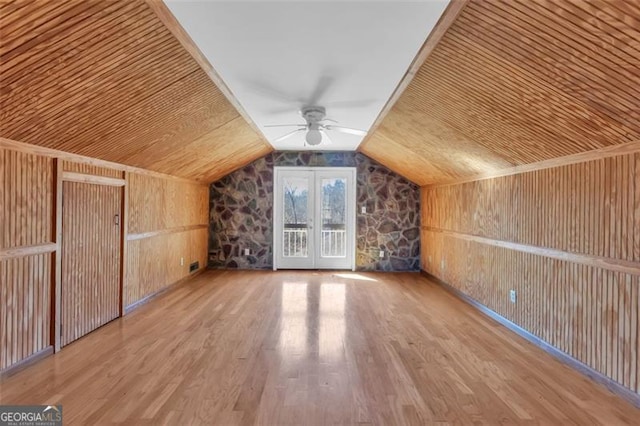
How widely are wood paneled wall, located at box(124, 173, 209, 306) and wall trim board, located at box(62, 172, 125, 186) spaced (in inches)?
11.9

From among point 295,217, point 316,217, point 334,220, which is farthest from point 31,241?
point 334,220

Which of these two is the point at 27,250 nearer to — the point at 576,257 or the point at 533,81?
the point at 533,81

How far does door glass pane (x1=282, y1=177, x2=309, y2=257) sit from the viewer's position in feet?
24.6

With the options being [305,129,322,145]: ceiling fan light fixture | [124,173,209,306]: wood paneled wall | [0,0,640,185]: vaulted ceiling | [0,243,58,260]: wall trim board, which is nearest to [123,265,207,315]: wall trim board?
[124,173,209,306]: wood paneled wall

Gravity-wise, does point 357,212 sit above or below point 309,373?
above

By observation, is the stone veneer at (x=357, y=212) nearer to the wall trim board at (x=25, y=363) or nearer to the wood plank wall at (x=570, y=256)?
the wood plank wall at (x=570, y=256)

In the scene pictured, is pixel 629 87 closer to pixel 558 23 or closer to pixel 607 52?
pixel 607 52

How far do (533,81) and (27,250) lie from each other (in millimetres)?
4143

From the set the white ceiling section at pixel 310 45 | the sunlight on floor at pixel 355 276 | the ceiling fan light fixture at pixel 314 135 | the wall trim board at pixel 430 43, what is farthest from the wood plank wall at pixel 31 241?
the sunlight on floor at pixel 355 276

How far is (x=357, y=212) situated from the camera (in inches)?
292

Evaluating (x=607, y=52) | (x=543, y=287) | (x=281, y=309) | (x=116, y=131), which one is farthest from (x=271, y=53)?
(x=543, y=287)

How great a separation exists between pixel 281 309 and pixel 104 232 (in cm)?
233

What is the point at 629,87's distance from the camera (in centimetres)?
203

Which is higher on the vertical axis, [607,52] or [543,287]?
[607,52]
